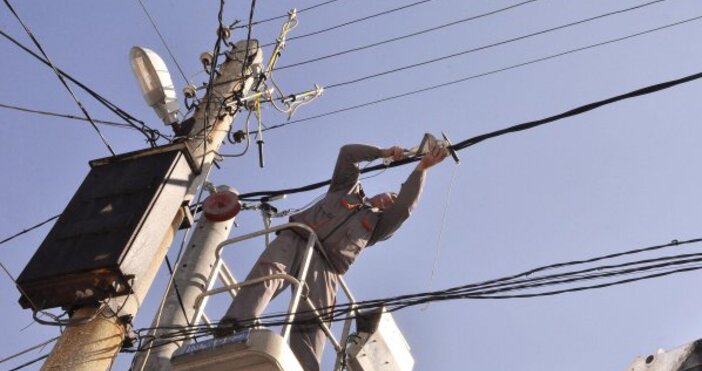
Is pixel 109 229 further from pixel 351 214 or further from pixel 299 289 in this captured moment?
pixel 351 214

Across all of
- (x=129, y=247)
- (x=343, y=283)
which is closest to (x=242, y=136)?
(x=343, y=283)

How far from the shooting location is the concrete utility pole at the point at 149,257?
754cm

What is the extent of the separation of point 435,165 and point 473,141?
446 millimetres

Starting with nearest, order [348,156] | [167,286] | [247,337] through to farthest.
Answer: [247,337], [167,286], [348,156]

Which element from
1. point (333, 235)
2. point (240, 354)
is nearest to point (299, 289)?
point (240, 354)

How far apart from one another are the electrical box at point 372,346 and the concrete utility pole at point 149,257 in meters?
1.70

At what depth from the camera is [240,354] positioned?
23.4ft

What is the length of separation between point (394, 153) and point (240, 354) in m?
2.76

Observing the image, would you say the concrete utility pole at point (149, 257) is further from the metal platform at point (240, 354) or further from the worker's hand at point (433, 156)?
the worker's hand at point (433, 156)

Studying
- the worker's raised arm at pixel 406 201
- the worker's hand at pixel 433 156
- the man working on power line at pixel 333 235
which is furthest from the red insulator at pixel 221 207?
the worker's hand at pixel 433 156

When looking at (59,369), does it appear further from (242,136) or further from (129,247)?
(242,136)

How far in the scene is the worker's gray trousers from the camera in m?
8.15

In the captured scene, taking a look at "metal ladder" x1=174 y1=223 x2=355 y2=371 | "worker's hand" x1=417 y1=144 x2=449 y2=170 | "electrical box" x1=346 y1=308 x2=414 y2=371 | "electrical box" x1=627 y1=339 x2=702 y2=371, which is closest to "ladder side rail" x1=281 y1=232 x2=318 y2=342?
"metal ladder" x1=174 y1=223 x2=355 y2=371

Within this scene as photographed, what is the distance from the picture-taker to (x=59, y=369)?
24.0 ft
